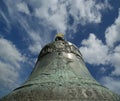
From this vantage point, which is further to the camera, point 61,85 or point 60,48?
point 60,48

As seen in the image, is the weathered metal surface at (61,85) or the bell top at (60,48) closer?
the weathered metal surface at (61,85)

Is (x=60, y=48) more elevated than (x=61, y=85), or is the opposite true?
(x=60, y=48)

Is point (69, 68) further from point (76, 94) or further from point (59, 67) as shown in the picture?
point (76, 94)

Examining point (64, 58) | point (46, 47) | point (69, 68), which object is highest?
point (46, 47)

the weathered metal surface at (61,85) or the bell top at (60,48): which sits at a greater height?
the bell top at (60,48)

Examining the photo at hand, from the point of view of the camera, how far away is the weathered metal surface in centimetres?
480

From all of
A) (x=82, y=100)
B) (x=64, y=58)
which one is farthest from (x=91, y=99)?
(x=64, y=58)

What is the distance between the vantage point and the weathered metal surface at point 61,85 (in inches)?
189

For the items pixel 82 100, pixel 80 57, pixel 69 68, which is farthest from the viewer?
pixel 80 57

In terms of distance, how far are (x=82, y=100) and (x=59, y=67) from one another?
1.51 meters

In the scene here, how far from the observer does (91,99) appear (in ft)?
15.6

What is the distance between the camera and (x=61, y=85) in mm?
4996

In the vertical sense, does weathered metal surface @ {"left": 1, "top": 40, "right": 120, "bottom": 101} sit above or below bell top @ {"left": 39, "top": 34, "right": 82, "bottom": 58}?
below

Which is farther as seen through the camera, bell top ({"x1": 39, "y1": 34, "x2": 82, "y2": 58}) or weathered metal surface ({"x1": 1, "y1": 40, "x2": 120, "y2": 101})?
bell top ({"x1": 39, "y1": 34, "x2": 82, "y2": 58})
